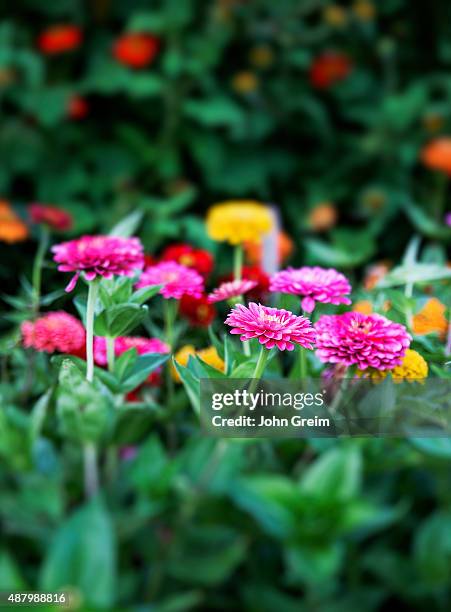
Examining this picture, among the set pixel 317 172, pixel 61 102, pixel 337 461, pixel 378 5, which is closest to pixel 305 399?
pixel 337 461

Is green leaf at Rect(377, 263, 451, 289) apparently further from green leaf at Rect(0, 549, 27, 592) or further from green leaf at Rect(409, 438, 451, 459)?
green leaf at Rect(0, 549, 27, 592)

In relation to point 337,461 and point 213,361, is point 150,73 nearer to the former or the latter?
point 213,361

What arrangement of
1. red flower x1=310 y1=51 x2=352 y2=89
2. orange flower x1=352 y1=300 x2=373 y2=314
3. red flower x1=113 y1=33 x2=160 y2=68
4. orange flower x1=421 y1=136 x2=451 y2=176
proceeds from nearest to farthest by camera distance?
1. orange flower x1=352 y1=300 x2=373 y2=314
2. orange flower x1=421 y1=136 x2=451 y2=176
3. red flower x1=113 y1=33 x2=160 y2=68
4. red flower x1=310 y1=51 x2=352 y2=89

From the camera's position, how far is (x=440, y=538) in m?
0.40

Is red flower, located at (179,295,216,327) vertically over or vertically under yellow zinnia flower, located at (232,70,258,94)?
under

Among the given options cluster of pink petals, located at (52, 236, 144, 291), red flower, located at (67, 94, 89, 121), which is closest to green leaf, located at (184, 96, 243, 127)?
red flower, located at (67, 94, 89, 121)

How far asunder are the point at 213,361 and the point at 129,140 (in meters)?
1.46

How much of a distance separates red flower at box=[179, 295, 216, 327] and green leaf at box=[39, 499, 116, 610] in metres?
0.27

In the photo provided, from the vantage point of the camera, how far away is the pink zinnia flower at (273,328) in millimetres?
418

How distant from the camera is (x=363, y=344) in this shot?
0.42m

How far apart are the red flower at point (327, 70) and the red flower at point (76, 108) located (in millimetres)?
576

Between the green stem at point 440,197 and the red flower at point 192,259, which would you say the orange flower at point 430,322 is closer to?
the red flower at point 192,259

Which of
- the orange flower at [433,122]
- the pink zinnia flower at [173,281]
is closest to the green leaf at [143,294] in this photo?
the pink zinnia flower at [173,281]

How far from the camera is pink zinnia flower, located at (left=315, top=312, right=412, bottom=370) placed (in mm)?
420
